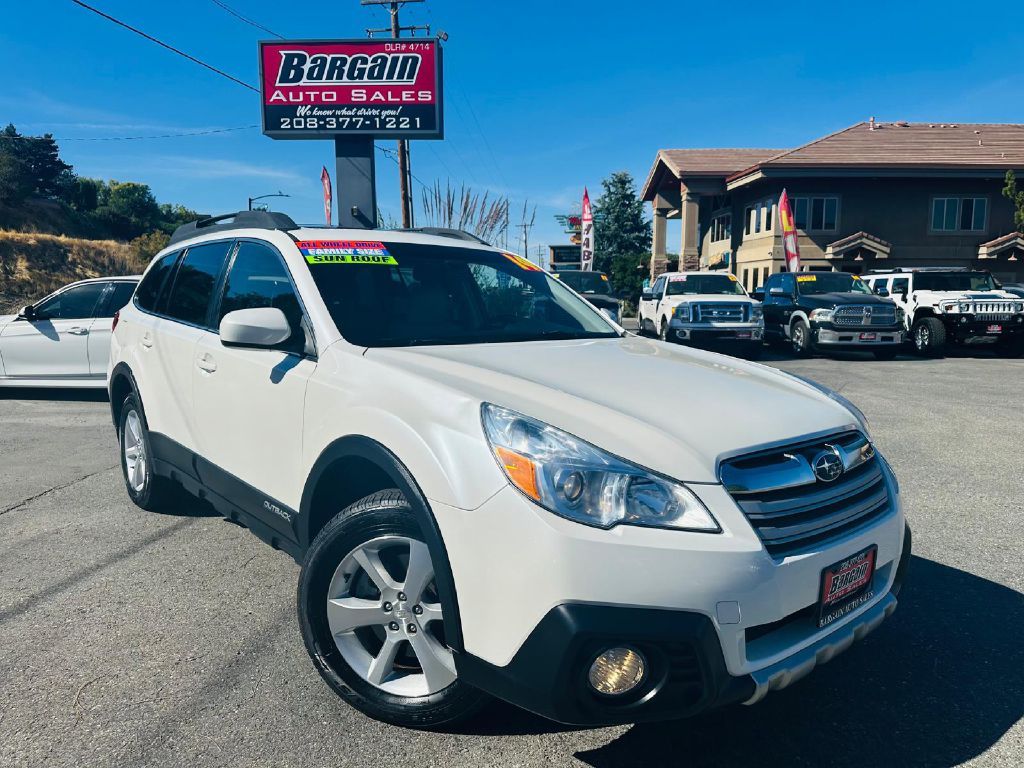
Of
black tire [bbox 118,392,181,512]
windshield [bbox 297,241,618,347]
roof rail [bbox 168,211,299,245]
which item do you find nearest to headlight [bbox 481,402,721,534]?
windshield [bbox 297,241,618,347]

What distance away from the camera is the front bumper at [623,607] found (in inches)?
75.1

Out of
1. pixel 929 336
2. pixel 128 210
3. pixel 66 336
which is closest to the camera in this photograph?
pixel 66 336

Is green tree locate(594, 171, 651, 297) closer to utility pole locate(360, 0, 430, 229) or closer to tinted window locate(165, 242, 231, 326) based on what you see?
utility pole locate(360, 0, 430, 229)

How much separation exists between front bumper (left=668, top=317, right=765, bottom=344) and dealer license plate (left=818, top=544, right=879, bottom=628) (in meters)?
11.9

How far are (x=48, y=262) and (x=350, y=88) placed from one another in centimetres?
3990

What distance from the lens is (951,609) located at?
3.34 meters

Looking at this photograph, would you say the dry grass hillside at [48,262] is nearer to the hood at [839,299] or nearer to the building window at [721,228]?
the building window at [721,228]

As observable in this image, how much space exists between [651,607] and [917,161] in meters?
28.9

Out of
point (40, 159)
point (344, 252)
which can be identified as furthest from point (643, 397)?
point (40, 159)

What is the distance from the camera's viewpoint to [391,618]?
7.83ft

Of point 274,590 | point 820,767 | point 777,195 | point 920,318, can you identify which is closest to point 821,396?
point 820,767

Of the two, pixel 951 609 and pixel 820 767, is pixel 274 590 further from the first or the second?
pixel 951 609

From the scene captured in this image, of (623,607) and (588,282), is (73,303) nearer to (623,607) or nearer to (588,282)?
(623,607)

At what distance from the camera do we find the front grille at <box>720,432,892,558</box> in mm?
2080
